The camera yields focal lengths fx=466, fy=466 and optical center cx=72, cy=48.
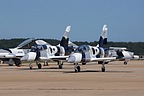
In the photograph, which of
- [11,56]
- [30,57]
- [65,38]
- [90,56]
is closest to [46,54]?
[30,57]

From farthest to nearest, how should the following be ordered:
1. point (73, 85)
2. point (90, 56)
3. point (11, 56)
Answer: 1. point (11, 56)
2. point (90, 56)
3. point (73, 85)

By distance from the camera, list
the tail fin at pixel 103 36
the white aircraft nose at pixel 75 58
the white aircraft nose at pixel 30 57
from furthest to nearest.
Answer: the tail fin at pixel 103 36
the white aircraft nose at pixel 30 57
the white aircraft nose at pixel 75 58

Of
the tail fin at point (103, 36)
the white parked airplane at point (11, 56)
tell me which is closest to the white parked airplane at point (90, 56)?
the tail fin at point (103, 36)

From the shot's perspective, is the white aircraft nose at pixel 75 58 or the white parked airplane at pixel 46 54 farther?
the white parked airplane at pixel 46 54

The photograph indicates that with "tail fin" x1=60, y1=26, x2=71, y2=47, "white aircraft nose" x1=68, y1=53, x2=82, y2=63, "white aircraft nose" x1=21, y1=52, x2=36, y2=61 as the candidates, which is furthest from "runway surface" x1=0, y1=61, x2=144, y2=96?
"tail fin" x1=60, y1=26, x2=71, y2=47

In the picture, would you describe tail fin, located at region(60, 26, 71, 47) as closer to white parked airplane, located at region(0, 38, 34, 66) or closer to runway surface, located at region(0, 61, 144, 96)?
white parked airplane, located at region(0, 38, 34, 66)

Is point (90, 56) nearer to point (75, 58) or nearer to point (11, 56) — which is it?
point (75, 58)

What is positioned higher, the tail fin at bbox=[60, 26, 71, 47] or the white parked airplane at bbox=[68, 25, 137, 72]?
the tail fin at bbox=[60, 26, 71, 47]

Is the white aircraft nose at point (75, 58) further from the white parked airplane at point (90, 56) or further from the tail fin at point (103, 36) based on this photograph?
the tail fin at point (103, 36)

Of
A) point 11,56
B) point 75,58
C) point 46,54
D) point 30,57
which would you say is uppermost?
point 11,56

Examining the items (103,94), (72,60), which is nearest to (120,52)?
(72,60)

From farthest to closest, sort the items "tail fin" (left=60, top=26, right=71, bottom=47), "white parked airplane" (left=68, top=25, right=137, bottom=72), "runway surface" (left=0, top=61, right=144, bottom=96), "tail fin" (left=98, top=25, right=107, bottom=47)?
"tail fin" (left=98, top=25, right=107, bottom=47) < "tail fin" (left=60, top=26, right=71, bottom=47) < "white parked airplane" (left=68, top=25, right=137, bottom=72) < "runway surface" (left=0, top=61, right=144, bottom=96)

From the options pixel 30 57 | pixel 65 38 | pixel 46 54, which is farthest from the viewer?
pixel 65 38

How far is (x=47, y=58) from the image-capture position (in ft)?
173
